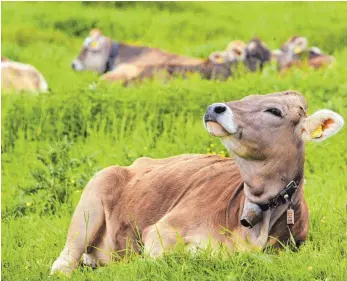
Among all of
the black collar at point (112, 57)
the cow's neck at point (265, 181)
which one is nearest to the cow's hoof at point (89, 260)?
the cow's neck at point (265, 181)

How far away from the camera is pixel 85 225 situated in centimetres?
714

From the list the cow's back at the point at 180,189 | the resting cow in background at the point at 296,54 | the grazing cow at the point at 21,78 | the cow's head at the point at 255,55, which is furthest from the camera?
the resting cow in background at the point at 296,54

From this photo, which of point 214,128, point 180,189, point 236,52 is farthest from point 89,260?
point 236,52

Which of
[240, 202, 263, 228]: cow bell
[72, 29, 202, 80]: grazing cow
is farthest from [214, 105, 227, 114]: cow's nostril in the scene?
[72, 29, 202, 80]: grazing cow

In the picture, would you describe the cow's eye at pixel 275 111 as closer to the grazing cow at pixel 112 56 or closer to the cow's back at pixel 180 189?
the cow's back at pixel 180 189

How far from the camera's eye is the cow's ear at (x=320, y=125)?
6.12 m

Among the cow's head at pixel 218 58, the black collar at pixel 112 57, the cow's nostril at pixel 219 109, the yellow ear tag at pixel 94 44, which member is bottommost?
the black collar at pixel 112 57

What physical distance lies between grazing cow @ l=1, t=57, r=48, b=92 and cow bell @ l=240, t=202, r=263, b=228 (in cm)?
861

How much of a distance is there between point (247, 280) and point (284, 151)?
100 centimetres

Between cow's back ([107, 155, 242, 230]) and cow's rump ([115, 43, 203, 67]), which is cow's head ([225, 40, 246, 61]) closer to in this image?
cow's rump ([115, 43, 203, 67])

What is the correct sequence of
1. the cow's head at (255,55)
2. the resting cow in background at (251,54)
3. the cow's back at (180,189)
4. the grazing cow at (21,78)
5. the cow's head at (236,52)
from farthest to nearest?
the cow's head at (255,55) < the resting cow in background at (251,54) < the cow's head at (236,52) < the grazing cow at (21,78) < the cow's back at (180,189)

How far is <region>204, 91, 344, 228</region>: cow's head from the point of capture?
6.08 metres

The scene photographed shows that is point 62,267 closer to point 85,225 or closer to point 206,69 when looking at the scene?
point 85,225

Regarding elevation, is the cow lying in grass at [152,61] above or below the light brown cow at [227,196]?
below
